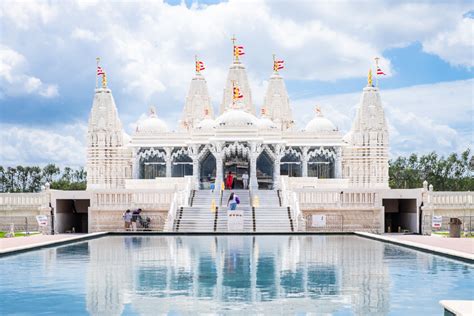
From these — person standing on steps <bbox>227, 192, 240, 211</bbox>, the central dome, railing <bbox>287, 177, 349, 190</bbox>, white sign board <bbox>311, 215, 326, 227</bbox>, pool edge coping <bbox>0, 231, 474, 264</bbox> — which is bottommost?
pool edge coping <bbox>0, 231, 474, 264</bbox>

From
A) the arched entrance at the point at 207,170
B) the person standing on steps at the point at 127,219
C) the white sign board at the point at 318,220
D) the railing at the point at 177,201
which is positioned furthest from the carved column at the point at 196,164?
the white sign board at the point at 318,220

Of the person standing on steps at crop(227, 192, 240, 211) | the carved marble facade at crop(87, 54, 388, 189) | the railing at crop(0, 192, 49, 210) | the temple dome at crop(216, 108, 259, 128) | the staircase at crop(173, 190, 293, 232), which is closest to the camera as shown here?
the staircase at crop(173, 190, 293, 232)

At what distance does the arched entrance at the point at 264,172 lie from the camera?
1607 inches

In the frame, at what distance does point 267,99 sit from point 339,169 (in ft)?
26.0

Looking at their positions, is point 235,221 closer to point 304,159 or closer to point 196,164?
point 196,164

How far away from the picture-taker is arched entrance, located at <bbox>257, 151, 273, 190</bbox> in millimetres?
40812

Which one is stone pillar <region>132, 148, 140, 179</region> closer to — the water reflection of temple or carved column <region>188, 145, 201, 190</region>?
carved column <region>188, 145, 201, 190</region>

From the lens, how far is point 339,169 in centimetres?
4153

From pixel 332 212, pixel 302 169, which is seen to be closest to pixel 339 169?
pixel 302 169

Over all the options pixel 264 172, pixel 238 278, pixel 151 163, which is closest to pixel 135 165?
pixel 151 163

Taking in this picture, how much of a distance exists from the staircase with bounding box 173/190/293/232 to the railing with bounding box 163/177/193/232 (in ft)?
0.83

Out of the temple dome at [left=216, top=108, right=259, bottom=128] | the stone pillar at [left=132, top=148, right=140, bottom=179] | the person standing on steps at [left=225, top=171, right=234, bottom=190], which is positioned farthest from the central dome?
the stone pillar at [left=132, top=148, right=140, bottom=179]

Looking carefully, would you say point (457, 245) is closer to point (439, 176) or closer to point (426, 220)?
point (426, 220)

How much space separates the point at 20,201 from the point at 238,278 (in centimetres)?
2157
